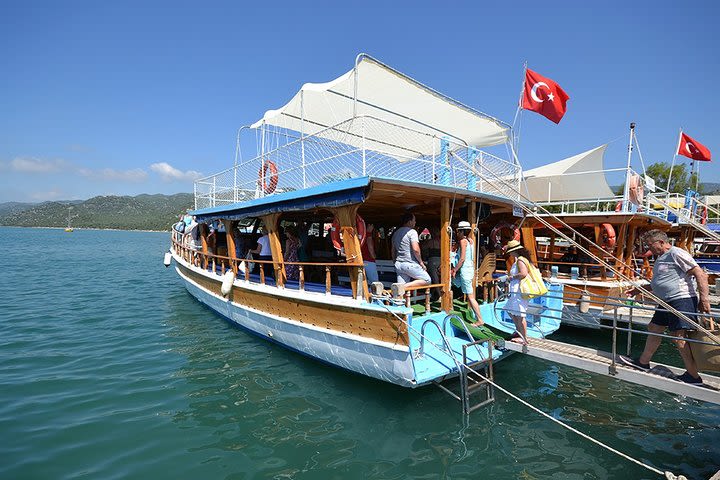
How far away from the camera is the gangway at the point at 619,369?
15.0 feet

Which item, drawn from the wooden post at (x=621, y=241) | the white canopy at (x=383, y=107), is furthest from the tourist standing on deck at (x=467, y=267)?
the wooden post at (x=621, y=241)

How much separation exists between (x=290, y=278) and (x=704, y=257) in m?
24.9

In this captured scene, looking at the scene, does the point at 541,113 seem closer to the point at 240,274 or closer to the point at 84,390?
the point at 240,274

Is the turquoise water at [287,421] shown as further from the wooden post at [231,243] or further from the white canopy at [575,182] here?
the white canopy at [575,182]

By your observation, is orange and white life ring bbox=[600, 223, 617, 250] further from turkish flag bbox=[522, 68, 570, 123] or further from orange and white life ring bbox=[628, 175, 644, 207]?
turkish flag bbox=[522, 68, 570, 123]

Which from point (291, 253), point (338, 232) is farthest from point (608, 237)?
point (291, 253)

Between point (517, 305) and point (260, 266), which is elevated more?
point (260, 266)

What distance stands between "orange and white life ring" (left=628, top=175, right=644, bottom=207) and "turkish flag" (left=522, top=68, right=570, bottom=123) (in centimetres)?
412

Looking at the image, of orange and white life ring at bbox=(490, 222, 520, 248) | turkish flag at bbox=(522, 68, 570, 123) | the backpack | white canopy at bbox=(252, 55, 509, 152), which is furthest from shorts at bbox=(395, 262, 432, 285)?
turkish flag at bbox=(522, 68, 570, 123)

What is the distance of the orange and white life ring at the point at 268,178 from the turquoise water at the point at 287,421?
3.80m

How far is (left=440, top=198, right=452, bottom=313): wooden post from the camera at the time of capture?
268 inches

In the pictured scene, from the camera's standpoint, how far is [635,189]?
11805 mm

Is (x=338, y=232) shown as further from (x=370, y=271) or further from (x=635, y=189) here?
(x=635, y=189)

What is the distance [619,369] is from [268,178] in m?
7.61
